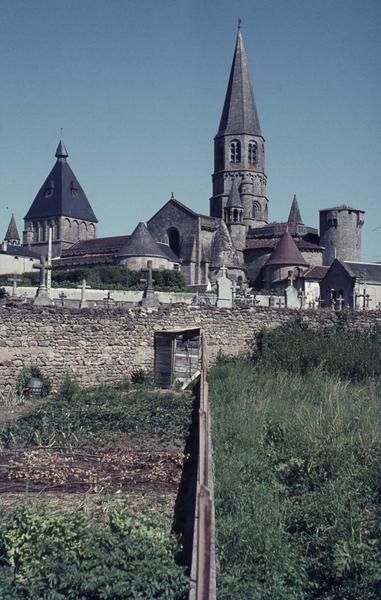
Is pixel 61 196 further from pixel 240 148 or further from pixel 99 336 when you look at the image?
pixel 99 336

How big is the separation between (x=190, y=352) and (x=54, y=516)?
11.2m

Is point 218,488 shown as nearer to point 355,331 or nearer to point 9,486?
point 9,486

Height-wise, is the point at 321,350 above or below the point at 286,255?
below

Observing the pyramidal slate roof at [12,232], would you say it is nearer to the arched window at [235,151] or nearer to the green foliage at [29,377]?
the arched window at [235,151]

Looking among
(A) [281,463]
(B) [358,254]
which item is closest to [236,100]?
(B) [358,254]

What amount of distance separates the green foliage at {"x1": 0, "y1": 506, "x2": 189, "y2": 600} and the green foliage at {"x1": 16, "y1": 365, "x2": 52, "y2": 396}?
9458 mm

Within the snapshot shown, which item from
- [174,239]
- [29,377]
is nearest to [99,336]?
[29,377]

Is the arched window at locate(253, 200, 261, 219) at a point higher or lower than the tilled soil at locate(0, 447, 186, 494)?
higher

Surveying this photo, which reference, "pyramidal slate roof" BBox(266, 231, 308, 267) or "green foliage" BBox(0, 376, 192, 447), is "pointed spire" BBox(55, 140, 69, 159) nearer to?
"pyramidal slate roof" BBox(266, 231, 308, 267)

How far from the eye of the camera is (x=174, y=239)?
68000 millimetres

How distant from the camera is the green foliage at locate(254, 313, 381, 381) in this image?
14516 mm

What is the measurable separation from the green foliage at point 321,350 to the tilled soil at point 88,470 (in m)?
6.27

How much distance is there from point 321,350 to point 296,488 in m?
8.47

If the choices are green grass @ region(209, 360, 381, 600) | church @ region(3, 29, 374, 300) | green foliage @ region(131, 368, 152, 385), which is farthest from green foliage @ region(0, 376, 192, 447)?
church @ region(3, 29, 374, 300)
